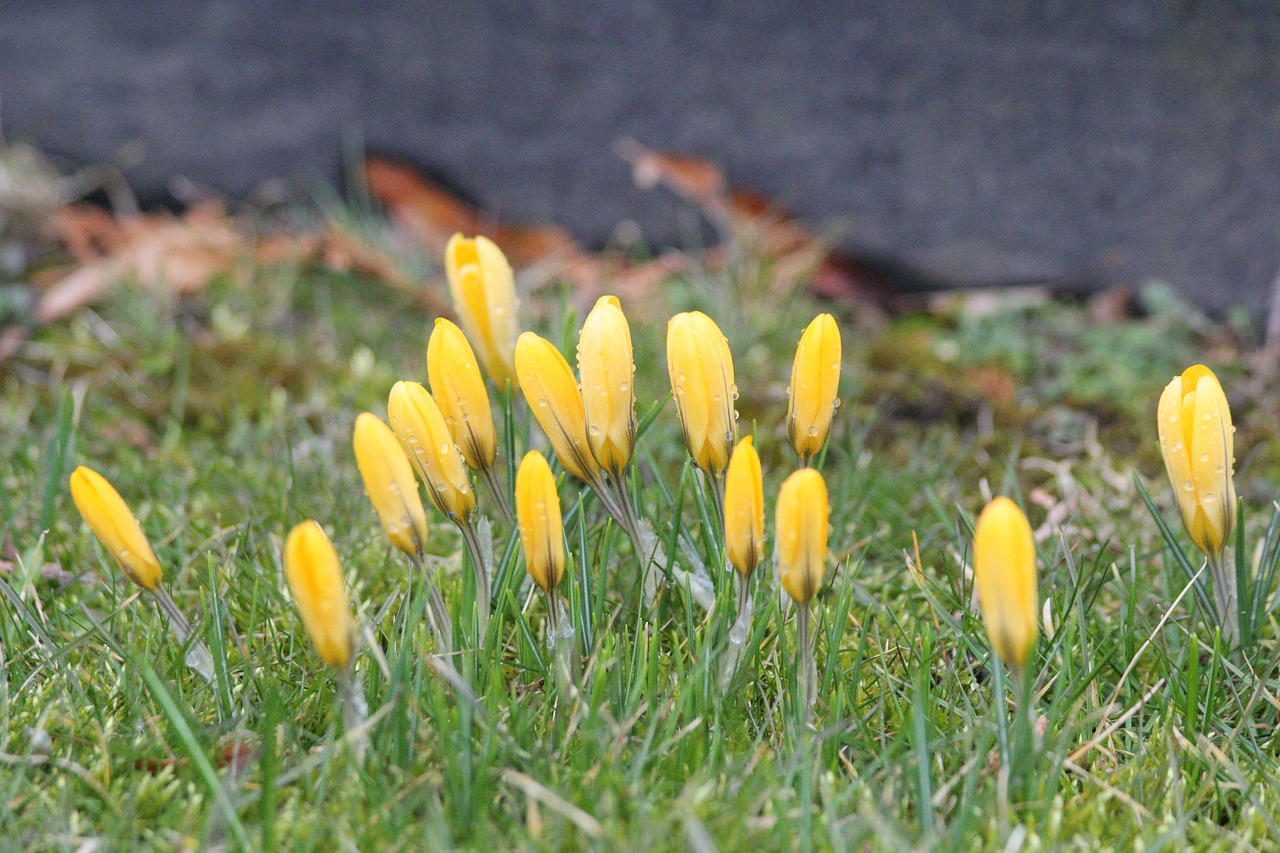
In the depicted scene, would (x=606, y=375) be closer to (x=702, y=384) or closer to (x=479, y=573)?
(x=702, y=384)

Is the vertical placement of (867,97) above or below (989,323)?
above

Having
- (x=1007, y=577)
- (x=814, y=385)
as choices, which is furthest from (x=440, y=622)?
(x=1007, y=577)

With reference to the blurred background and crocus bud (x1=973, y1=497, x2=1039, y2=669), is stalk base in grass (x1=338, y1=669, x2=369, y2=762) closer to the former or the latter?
crocus bud (x1=973, y1=497, x2=1039, y2=669)

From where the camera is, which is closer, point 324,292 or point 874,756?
point 874,756

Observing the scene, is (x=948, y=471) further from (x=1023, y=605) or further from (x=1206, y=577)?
(x=1023, y=605)

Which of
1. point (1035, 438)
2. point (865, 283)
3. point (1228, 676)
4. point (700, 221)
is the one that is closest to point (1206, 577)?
point (1228, 676)

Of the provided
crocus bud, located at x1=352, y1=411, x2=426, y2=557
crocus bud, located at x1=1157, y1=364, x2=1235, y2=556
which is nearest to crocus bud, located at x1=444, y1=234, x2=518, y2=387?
crocus bud, located at x1=352, y1=411, x2=426, y2=557
